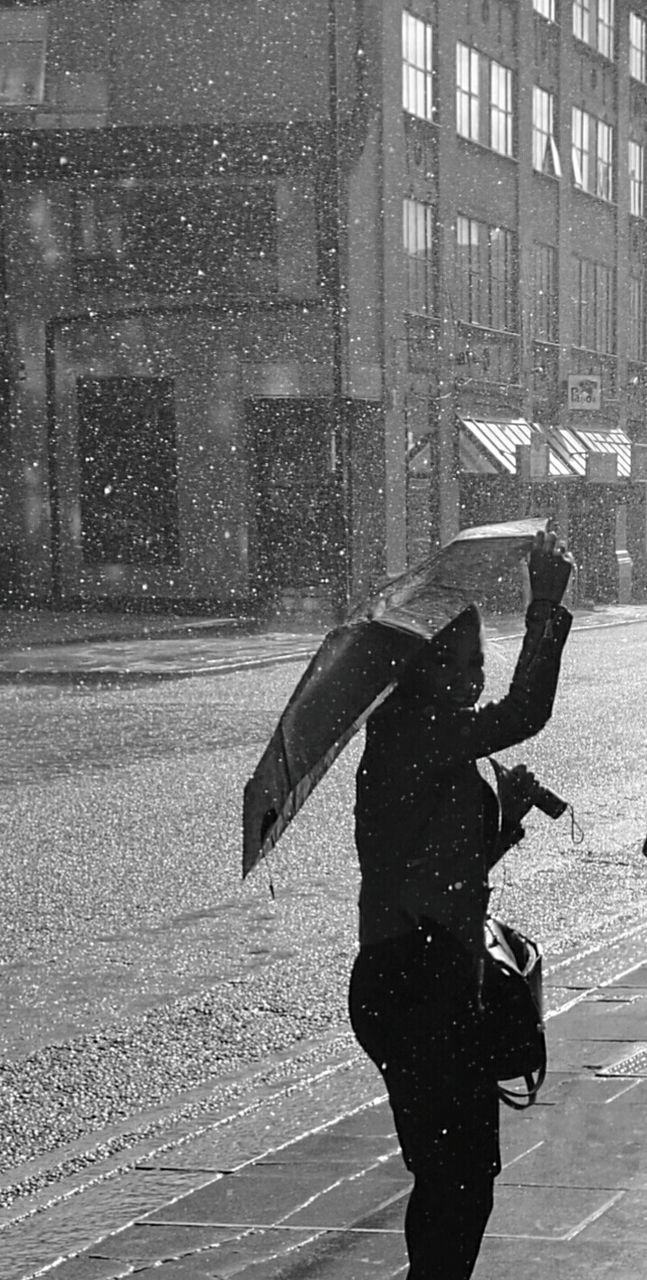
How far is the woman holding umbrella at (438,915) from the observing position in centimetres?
339

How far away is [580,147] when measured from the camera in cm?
4444

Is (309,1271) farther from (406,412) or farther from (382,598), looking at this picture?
(406,412)

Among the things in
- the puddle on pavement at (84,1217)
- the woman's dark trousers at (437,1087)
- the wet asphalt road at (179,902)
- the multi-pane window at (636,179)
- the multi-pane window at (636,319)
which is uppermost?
the multi-pane window at (636,179)

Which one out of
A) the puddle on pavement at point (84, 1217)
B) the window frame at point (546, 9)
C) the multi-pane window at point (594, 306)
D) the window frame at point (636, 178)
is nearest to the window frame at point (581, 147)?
the multi-pane window at point (594, 306)

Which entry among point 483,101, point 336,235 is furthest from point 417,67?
point 336,235

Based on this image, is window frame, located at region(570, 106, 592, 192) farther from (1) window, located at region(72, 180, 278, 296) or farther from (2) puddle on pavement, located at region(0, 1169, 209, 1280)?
(2) puddle on pavement, located at region(0, 1169, 209, 1280)

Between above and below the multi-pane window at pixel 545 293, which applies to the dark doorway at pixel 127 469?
below

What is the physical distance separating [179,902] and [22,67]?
27073 mm

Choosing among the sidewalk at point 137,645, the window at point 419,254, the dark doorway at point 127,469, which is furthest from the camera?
the window at point 419,254

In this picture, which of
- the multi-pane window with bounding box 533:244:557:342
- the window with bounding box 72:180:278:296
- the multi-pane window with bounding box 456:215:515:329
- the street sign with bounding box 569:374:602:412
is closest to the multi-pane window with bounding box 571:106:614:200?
the multi-pane window with bounding box 533:244:557:342

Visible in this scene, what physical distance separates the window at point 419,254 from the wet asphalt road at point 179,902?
68.3 feet

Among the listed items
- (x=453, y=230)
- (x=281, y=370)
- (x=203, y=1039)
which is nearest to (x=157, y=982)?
(x=203, y=1039)

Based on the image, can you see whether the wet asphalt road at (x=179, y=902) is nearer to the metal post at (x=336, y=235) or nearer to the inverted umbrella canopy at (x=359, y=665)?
the inverted umbrella canopy at (x=359, y=665)

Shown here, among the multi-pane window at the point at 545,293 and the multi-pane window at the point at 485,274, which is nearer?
the multi-pane window at the point at 485,274
